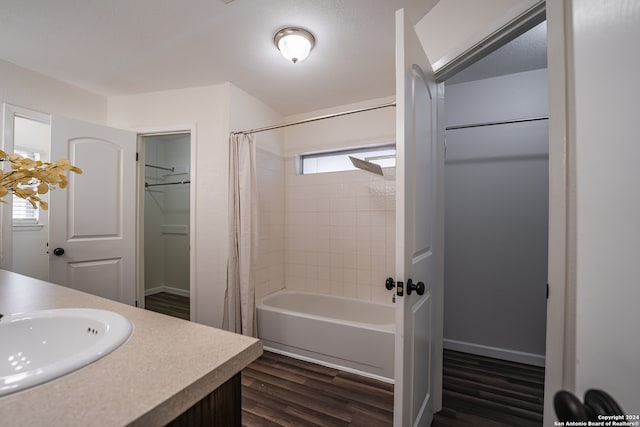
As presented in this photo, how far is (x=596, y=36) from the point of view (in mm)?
302

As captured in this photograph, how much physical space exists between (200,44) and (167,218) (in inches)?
116

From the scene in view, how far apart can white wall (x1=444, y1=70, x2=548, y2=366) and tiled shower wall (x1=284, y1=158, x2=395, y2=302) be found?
0.58 metres

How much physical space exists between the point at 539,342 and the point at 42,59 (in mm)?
4499

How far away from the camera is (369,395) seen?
162 centimetres

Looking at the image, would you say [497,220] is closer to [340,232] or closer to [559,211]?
[340,232]

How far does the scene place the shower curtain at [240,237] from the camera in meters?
2.18

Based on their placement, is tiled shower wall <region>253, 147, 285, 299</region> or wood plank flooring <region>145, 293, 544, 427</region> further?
tiled shower wall <region>253, 147, 285, 299</region>

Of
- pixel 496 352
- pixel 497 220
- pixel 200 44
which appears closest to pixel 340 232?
pixel 497 220

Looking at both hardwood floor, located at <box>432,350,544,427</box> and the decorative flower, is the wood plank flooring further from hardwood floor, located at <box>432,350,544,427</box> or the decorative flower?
the decorative flower

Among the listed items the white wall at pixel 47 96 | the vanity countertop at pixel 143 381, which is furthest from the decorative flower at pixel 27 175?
the white wall at pixel 47 96

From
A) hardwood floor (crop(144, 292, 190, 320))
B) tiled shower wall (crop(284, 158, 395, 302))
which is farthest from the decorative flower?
hardwood floor (crop(144, 292, 190, 320))

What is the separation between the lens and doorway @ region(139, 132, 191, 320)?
12.2ft

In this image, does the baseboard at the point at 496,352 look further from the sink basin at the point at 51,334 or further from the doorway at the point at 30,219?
the doorway at the point at 30,219

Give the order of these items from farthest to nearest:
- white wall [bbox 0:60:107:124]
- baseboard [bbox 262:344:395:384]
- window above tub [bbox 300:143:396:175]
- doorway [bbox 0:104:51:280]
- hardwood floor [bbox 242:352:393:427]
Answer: window above tub [bbox 300:143:396:175] → doorway [bbox 0:104:51:280] → white wall [bbox 0:60:107:124] → baseboard [bbox 262:344:395:384] → hardwood floor [bbox 242:352:393:427]
